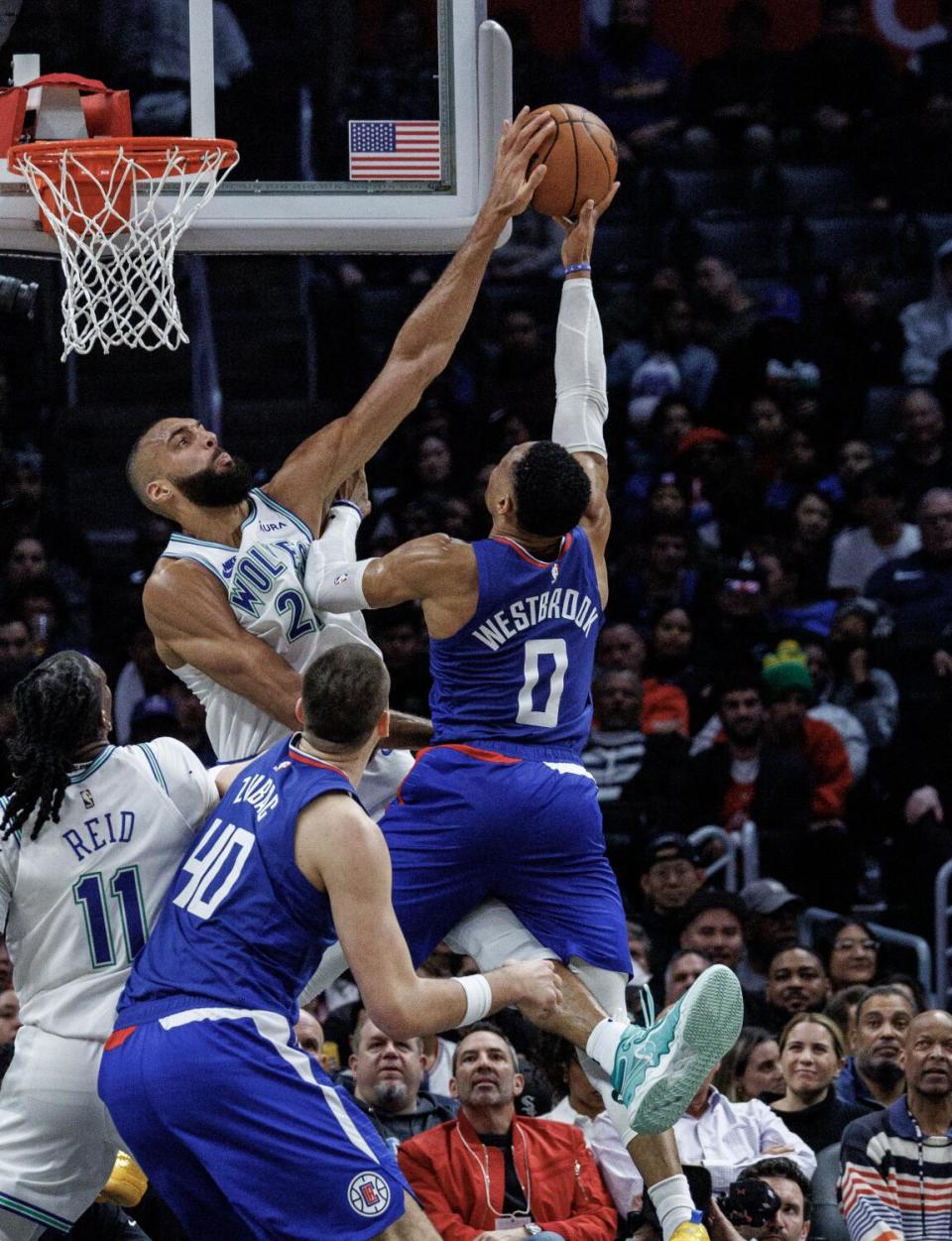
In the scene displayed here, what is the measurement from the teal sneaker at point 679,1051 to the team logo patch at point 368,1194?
0.80m

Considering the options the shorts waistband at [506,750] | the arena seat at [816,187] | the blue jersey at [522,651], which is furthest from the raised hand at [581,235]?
the arena seat at [816,187]

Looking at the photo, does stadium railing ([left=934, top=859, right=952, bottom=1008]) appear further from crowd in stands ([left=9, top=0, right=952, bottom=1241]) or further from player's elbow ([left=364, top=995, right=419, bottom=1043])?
player's elbow ([left=364, top=995, right=419, bottom=1043])

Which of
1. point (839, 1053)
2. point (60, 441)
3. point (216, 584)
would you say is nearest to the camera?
point (216, 584)

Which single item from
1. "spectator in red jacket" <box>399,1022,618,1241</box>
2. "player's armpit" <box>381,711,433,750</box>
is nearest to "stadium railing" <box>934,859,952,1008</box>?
"spectator in red jacket" <box>399,1022,618,1241</box>

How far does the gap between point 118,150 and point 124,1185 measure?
3.17 metres

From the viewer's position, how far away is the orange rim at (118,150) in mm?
6492

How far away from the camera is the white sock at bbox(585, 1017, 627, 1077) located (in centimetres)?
552

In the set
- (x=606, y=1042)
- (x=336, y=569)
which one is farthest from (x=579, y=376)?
(x=606, y=1042)

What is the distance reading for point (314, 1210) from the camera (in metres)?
4.84

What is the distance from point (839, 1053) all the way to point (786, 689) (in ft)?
9.19

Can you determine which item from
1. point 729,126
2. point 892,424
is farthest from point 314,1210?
point 729,126

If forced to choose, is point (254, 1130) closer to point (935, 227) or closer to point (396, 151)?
point (396, 151)

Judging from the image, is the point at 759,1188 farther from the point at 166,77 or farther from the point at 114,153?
the point at 166,77

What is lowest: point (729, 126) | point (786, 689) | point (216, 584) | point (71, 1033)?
point (786, 689)
